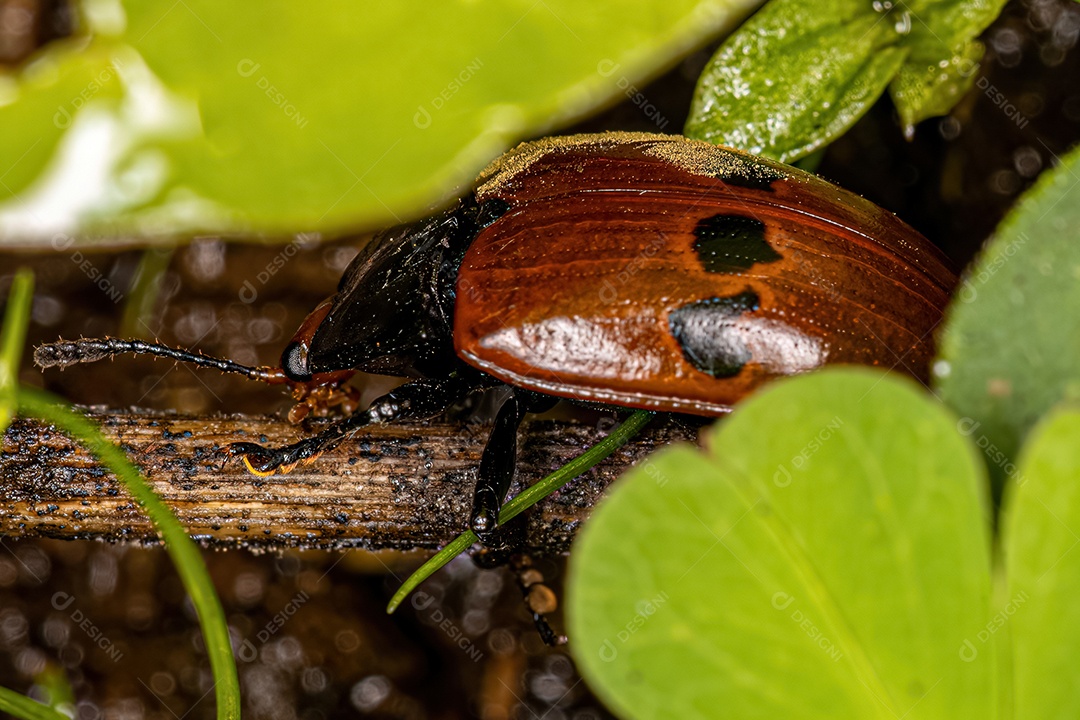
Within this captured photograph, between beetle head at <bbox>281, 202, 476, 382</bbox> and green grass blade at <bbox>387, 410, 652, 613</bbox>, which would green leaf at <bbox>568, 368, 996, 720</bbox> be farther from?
beetle head at <bbox>281, 202, 476, 382</bbox>

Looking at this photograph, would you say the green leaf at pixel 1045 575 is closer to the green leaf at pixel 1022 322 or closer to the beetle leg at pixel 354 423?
the green leaf at pixel 1022 322

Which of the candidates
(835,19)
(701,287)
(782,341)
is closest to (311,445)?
(701,287)

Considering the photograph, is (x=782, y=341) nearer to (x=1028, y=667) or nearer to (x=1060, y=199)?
(x=1060, y=199)

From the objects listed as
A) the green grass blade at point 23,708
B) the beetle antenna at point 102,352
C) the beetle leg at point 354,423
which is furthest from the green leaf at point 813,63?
the green grass blade at point 23,708

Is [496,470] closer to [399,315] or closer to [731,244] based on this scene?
[399,315]

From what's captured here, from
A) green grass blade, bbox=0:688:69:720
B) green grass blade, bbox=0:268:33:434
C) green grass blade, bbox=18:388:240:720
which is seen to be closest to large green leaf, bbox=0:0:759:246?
green grass blade, bbox=0:268:33:434
